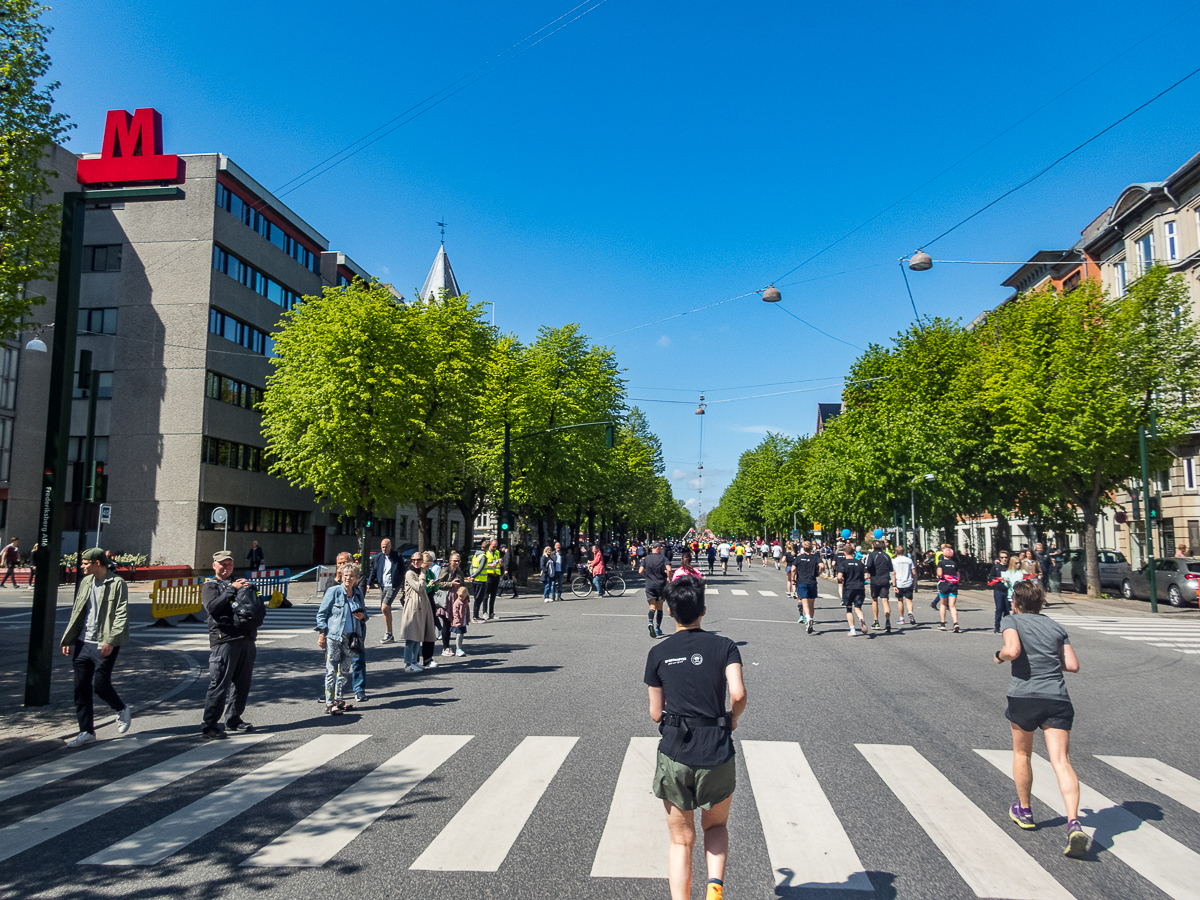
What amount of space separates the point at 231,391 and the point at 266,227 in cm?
935

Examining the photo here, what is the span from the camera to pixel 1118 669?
40.6 feet

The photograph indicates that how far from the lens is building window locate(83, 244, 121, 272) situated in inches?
1469

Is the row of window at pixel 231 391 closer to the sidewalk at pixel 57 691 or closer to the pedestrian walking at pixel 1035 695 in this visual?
the sidewalk at pixel 57 691

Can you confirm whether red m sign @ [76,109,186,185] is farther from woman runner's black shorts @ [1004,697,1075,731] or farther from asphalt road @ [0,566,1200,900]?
Result: woman runner's black shorts @ [1004,697,1075,731]

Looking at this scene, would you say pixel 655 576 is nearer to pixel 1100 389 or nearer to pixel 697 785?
pixel 697 785

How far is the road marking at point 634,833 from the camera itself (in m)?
4.59

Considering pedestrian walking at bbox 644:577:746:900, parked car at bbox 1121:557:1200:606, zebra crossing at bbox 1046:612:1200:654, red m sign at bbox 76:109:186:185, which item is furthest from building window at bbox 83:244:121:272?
parked car at bbox 1121:557:1200:606

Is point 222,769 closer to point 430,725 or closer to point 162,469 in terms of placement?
point 430,725

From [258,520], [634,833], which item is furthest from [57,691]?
[258,520]

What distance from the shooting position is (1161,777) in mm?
6547

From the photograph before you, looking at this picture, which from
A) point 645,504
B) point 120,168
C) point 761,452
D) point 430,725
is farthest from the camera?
point 761,452

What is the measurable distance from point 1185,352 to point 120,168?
32293mm

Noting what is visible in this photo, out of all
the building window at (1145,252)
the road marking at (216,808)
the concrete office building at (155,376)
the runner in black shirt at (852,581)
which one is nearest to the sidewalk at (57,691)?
the road marking at (216,808)

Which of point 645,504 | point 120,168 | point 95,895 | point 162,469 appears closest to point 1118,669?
point 95,895
